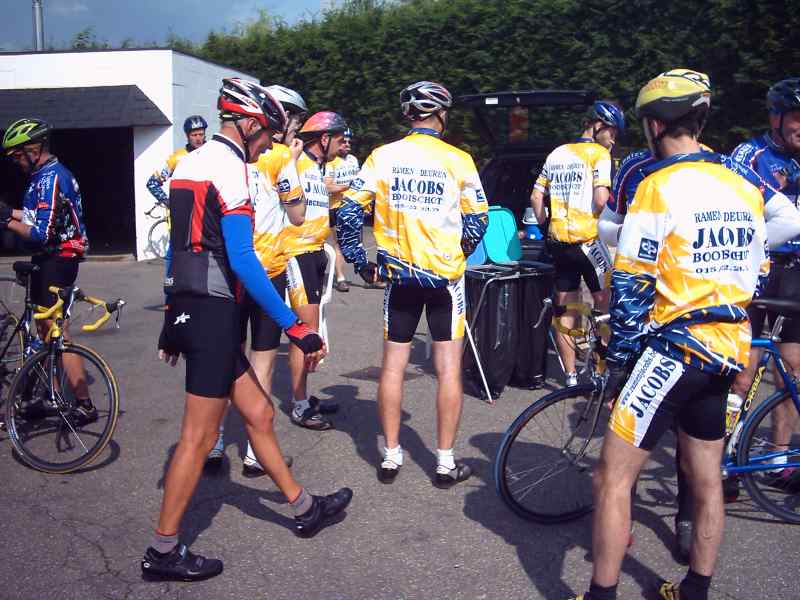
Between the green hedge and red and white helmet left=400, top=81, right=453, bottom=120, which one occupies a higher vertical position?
the green hedge

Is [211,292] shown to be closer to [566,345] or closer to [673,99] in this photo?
[673,99]

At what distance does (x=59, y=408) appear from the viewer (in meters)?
5.19

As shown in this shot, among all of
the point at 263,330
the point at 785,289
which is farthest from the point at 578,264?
the point at 263,330

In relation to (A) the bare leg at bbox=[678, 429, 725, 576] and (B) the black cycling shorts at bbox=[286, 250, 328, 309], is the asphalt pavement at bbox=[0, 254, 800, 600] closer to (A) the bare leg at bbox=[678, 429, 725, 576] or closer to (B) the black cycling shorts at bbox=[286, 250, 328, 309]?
(A) the bare leg at bbox=[678, 429, 725, 576]

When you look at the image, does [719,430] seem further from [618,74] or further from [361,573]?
[618,74]

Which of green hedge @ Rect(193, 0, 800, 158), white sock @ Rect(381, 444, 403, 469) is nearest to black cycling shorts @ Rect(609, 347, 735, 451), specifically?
white sock @ Rect(381, 444, 403, 469)

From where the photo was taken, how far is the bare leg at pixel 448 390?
4719 millimetres

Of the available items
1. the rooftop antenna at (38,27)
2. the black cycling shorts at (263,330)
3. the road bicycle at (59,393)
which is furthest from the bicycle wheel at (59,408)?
the rooftop antenna at (38,27)

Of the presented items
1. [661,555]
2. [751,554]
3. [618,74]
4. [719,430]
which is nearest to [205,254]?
[719,430]

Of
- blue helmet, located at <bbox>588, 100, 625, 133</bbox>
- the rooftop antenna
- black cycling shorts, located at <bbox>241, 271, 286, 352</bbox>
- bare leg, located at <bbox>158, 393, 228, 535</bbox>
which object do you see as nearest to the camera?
bare leg, located at <bbox>158, 393, 228, 535</bbox>

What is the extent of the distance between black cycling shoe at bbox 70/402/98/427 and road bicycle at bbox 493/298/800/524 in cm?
272

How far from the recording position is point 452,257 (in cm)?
469

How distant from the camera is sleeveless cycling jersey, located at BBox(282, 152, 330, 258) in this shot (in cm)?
562

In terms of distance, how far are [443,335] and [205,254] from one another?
162 cm
